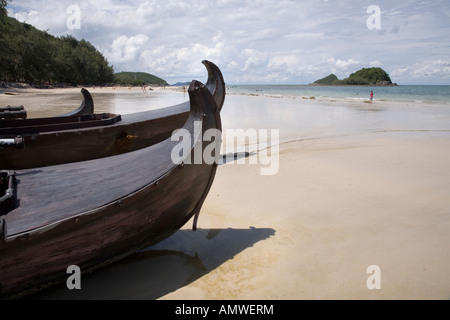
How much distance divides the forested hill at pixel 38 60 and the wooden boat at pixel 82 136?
132 ft

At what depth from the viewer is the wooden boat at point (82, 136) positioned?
435cm

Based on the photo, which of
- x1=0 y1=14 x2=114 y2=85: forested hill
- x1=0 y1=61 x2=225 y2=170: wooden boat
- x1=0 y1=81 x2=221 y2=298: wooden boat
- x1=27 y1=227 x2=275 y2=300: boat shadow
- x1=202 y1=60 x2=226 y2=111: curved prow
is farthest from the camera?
x1=0 y1=14 x2=114 y2=85: forested hill

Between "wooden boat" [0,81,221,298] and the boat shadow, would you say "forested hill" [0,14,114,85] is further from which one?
the boat shadow

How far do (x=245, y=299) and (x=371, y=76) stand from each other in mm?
145440

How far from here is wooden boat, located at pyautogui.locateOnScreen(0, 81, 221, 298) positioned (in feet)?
7.36

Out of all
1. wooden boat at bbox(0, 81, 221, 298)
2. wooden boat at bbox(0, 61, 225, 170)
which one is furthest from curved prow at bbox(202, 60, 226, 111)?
wooden boat at bbox(0, 81, 221, 298)

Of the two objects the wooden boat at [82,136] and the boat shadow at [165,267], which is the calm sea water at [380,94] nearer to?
the wooden boat at [82,136]

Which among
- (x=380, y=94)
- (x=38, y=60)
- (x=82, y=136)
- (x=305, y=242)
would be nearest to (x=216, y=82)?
(x=82, y=136)

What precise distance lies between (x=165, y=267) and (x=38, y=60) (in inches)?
2246

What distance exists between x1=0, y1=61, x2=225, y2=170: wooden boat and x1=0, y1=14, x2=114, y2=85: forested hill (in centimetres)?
4012

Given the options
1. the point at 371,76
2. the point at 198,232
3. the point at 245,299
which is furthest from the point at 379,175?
the point at 371,76

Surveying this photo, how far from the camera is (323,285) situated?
297 cm

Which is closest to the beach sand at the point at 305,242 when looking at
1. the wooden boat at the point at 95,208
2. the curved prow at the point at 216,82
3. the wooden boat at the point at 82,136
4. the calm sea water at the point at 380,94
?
the wooden boat at the point at 95,208
